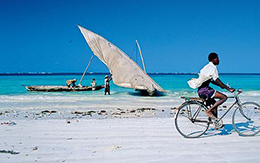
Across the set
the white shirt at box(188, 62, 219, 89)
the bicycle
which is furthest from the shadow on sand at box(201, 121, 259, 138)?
the white shirt at box(188, 62, 219, 89)

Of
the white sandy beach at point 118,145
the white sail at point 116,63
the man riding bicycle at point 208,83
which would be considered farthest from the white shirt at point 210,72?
the white sail at point 116,63

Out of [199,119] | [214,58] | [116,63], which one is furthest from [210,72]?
[116,63]

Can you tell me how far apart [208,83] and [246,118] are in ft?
4.16

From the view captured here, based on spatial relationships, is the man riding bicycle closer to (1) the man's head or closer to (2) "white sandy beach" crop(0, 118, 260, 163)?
(1) the man's head

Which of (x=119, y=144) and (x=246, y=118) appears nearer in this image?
(x=119, y=144)

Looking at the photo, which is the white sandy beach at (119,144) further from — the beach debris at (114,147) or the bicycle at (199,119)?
the bicycle at (199,119)

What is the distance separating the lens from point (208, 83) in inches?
169

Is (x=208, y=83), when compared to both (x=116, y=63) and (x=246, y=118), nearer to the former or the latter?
(x=246, y=118)

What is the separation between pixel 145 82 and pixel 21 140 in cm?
1242

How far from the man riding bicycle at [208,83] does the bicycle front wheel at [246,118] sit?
529mm


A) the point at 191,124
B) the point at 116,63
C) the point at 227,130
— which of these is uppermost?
the point at 116,63

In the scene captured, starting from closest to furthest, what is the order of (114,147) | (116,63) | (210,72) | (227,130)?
(114,147) < (210,72) < (227,130) < (116,63)

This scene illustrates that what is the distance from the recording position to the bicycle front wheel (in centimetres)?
461

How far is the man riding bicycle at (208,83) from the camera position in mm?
4188
